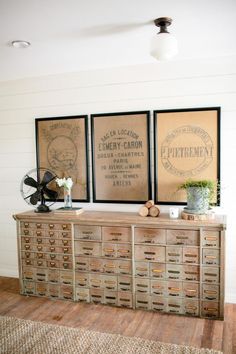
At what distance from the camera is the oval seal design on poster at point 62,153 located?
3748 mm

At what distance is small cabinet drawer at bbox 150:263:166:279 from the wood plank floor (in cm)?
37

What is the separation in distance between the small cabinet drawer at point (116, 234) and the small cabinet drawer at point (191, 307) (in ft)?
2.61

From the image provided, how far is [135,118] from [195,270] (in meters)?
1.69

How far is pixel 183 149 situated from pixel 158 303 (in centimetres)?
157

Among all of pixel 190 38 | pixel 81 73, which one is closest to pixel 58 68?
pixel 81 73

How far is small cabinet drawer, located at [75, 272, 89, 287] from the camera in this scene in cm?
331

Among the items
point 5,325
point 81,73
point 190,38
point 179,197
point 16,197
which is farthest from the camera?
point 16,197

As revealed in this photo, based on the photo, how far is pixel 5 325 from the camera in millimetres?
2887

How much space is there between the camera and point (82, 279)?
131 inches

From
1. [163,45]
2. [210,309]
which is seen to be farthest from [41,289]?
[163,45]

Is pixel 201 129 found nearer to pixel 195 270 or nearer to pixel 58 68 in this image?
pixel 195 270

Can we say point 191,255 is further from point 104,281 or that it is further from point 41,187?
point 41,187

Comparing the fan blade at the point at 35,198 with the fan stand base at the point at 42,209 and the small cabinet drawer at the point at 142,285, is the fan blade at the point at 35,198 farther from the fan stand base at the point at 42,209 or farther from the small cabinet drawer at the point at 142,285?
the small cabinet drawer at the point at 142,285

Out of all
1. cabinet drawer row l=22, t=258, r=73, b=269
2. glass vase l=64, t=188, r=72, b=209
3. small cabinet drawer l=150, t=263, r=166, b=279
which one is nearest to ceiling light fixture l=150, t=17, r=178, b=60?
glass vase l=64, t=188, r=72, b=209
